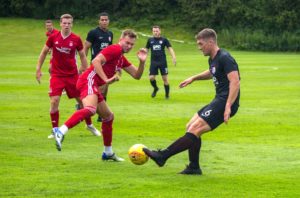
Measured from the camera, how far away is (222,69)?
11922 mm

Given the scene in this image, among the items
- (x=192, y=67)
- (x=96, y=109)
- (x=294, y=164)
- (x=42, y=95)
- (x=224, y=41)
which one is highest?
(x=96, y=109)

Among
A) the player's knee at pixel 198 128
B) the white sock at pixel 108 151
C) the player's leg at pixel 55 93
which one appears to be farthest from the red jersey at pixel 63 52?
the player's knee at pixel 198 128

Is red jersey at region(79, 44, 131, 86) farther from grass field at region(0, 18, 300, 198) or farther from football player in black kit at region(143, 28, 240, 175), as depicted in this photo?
football player in black kit at region(143, 28, 240, 175)

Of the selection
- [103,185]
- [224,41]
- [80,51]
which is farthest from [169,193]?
[224,41]

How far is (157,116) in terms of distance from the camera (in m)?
20.7

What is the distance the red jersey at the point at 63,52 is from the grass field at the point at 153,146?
1.40 m

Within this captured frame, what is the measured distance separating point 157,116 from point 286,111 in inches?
146

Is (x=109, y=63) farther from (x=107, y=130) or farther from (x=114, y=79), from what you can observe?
(x=107, y=130)

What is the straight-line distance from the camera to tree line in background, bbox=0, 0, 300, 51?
74.1m

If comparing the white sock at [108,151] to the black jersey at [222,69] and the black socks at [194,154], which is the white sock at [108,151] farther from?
the black jersey at [222,69]

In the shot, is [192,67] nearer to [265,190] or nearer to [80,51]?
[80,51]

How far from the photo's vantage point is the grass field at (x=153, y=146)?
11.0 m

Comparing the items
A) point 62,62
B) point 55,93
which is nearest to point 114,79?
point 55,93

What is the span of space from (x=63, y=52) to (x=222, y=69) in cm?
554
